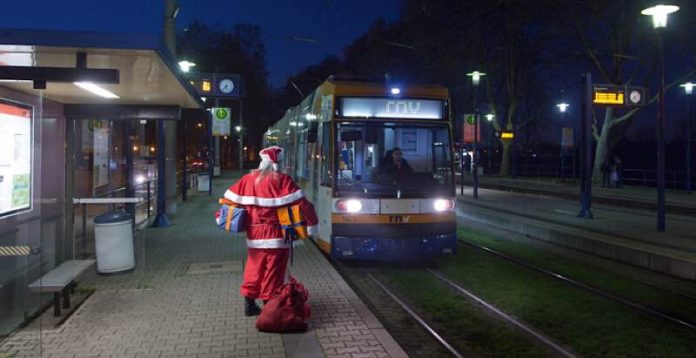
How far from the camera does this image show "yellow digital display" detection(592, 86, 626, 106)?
62.4 ft

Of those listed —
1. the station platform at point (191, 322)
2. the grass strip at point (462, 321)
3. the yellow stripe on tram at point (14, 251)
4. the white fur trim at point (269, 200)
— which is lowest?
the grass strip at point (462, 321)

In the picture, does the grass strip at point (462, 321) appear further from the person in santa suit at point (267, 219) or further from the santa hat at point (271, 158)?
the santa hat at point (271, 158)

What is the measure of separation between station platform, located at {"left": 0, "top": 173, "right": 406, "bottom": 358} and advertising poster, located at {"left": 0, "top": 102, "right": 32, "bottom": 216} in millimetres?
1335

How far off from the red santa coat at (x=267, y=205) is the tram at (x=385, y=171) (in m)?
3.48

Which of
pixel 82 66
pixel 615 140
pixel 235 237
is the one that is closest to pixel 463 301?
pixel 82 66

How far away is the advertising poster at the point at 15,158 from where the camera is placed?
6.36 m

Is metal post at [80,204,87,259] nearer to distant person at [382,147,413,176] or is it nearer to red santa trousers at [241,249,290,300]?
red santa trousers at [241,249,290,300]

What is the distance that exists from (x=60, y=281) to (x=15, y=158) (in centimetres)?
145

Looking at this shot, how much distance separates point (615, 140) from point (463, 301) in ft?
104

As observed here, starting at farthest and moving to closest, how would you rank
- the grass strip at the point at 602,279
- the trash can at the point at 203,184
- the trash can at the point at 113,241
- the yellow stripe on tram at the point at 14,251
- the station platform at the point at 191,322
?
the trash can at the point at 203,184
the trash can at the point at 113,241
the grass strip at the point at 602,279
the yellow stripe on tram at the point at 14,251
the station platform at the point at 191,322

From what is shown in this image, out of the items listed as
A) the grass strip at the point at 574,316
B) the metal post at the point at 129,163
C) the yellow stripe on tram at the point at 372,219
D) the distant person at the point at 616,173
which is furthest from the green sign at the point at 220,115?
the yellow stripe on tram at the point at 372,219

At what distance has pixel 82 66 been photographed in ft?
20.6

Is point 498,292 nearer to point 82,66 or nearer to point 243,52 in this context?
point 82,66

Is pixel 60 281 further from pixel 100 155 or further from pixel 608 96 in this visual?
pixel 608 96
